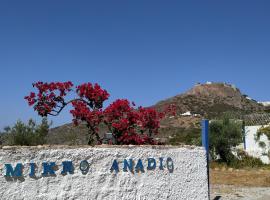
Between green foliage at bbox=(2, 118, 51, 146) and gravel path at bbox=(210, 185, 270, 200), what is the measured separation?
22.6 ft

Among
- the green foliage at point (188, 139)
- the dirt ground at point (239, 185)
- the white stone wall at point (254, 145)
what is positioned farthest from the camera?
the white stone wall at point (254, 145)

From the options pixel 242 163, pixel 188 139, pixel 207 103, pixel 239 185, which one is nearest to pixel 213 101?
pixel 207 103

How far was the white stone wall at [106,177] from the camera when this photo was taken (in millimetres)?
9602

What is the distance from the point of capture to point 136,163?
11625 millimetres

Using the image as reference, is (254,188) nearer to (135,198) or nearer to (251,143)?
(135,198)

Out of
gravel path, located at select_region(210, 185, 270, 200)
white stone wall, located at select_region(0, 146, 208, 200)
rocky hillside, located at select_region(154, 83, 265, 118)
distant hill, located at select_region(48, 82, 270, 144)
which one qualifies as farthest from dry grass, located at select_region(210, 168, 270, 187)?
rocky hillside, located at select_region(154, 83, 265, 118)

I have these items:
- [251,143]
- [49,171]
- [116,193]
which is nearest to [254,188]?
[116,193]

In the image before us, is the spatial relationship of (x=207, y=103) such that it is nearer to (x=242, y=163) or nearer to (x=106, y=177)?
(x=242, y=163)

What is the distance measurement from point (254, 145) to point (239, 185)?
46.6 ft

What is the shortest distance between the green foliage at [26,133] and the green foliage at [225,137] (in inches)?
609

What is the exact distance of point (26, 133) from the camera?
1872 centimetres

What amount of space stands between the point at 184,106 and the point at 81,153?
68039 millimetres

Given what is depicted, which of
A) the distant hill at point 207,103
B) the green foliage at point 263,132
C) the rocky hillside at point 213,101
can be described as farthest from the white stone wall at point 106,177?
the rocky hillside at point 213,101

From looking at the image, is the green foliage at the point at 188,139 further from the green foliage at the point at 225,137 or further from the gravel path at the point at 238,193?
the gravel path at the point at 238,193
